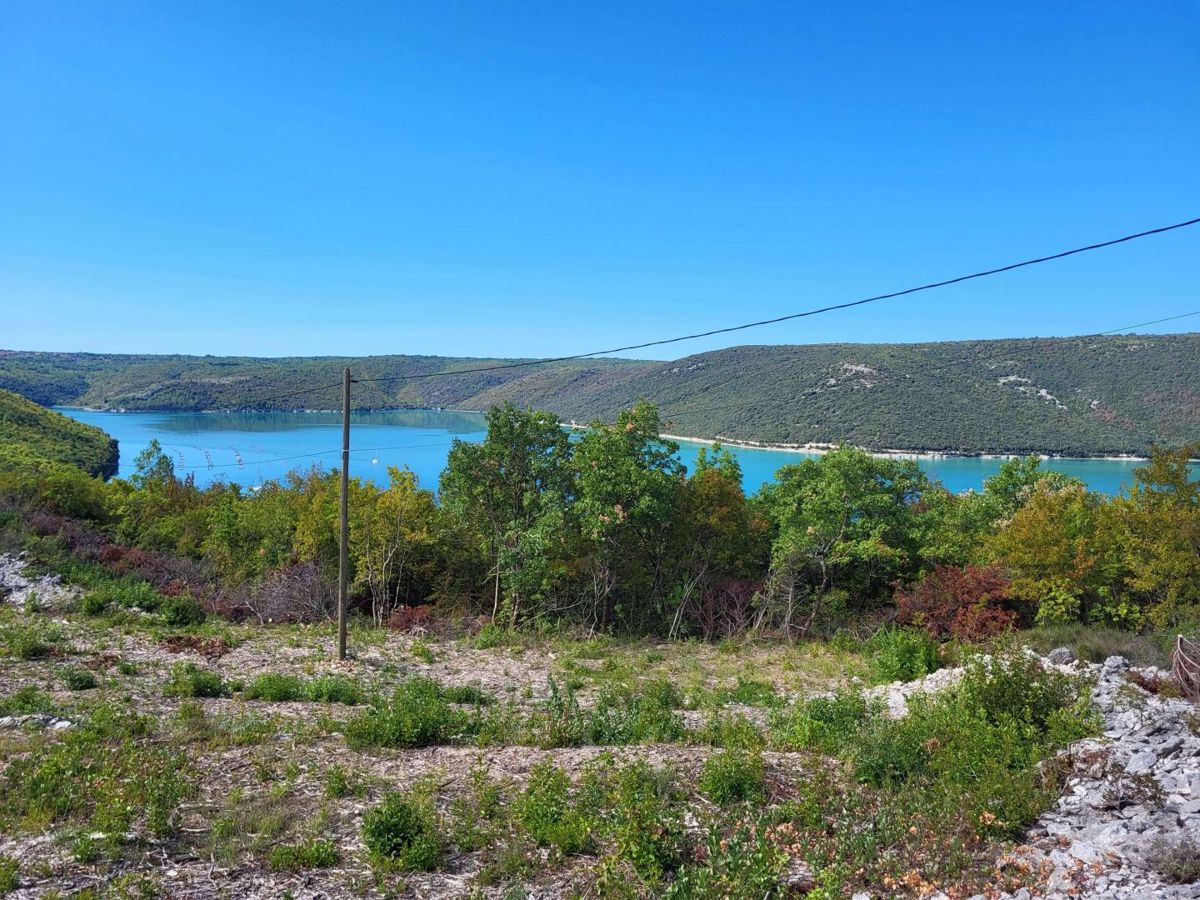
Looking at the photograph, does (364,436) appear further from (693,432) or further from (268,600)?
(268,600)

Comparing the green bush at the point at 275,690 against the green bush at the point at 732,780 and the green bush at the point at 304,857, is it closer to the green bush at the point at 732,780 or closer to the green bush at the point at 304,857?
the green bush at the point at 304,857

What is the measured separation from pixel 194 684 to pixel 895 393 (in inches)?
3933

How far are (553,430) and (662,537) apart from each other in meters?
4.36

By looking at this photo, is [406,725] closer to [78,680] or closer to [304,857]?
[304,857]

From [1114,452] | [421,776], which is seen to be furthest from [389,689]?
[1114,452]

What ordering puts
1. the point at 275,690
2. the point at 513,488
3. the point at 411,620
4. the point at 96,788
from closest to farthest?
the point at 96,788, the point at 275,690, the point at 411,620, the point at 513,488

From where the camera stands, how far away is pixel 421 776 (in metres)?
7.93

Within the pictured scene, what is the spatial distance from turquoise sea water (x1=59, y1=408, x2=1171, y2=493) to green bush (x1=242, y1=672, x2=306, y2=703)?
119 ft

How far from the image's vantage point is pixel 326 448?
341 ft

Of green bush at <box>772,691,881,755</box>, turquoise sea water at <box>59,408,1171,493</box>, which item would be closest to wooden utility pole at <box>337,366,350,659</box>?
green bush at <box>772,691,881,755</box>

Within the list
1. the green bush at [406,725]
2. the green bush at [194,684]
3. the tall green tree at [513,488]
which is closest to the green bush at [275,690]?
the green bush at [194,684]

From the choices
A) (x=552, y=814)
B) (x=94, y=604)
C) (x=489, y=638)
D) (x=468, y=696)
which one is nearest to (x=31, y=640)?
(x=94, y=604)

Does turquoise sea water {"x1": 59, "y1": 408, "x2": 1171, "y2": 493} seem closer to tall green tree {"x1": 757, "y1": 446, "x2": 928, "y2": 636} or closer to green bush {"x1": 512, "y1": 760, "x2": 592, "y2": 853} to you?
tall green tree {"x1": 757, "y1": 446, "x2": 928, "y2": 636}

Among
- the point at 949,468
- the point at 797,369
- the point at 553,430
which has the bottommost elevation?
the point at 949,468
